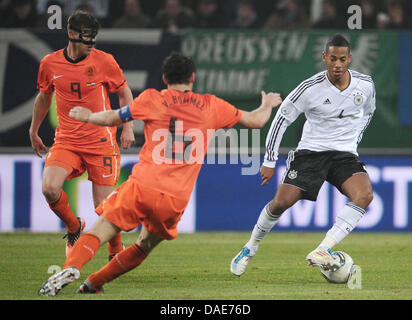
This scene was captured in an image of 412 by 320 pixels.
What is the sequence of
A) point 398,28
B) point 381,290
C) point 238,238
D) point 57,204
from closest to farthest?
point 381,290
point 57,204
point 238,238
point 398,28

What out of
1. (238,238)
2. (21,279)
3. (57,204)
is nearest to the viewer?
(21,279)

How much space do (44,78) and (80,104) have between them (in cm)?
43

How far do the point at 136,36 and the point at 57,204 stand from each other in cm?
478

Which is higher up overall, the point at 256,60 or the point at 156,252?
the point at 256,60

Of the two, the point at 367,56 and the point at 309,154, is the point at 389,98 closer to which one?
the point at 367,56

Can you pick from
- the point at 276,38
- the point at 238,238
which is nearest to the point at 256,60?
the point at 276,38

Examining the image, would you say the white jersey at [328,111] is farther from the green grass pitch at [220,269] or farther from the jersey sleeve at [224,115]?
the jersey sleeve at [224,115]

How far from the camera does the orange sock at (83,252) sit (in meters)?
6.45

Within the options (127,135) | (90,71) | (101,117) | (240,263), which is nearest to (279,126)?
(240,263)

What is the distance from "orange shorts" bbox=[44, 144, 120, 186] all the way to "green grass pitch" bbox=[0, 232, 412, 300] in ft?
2.99

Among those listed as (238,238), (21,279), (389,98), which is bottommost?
(238,238)

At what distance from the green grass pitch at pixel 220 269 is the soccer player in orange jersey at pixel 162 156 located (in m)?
0.54

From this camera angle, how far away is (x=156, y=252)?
34.7 feet

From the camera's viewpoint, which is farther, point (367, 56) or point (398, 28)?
point (398, 28)
